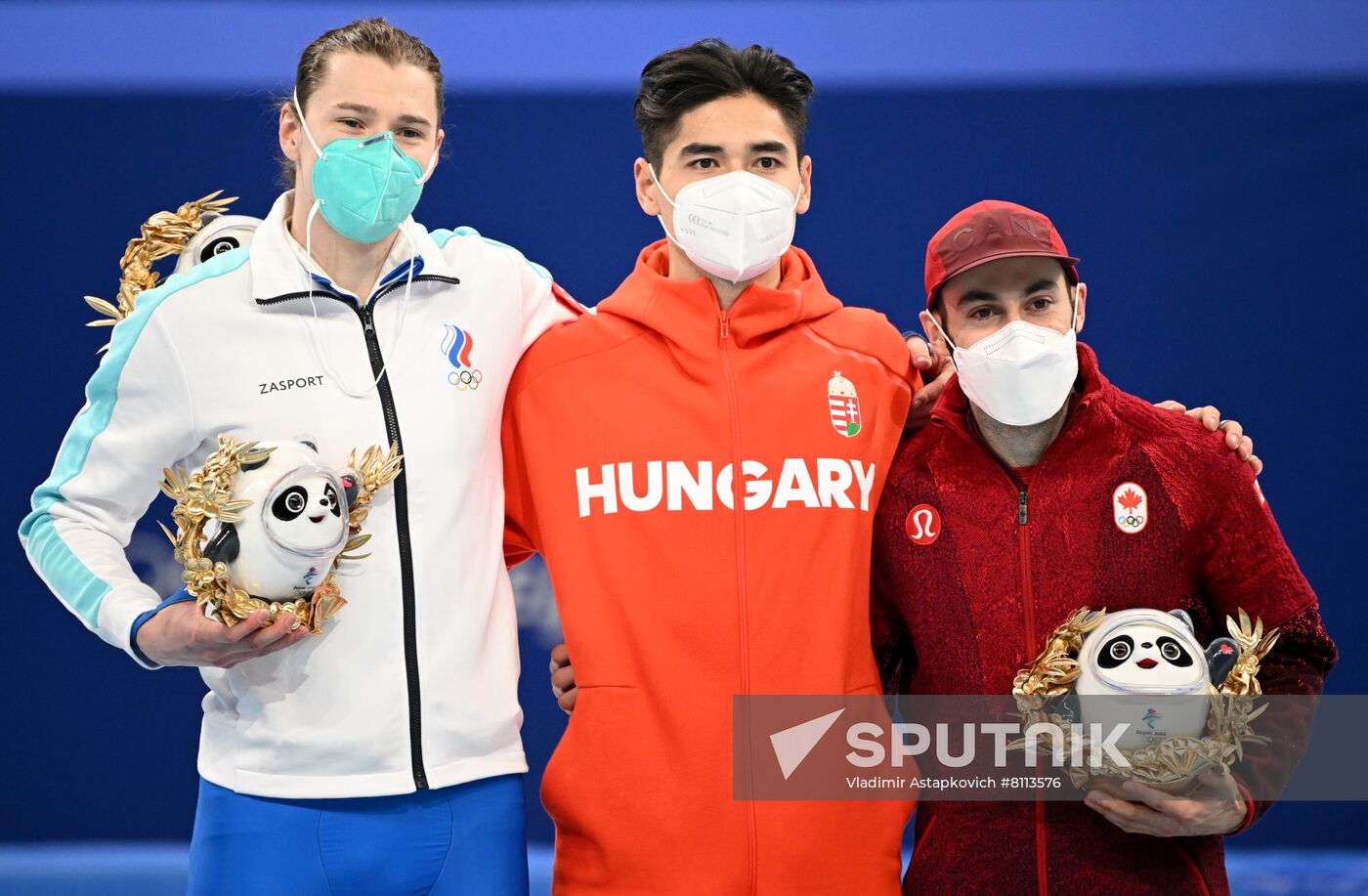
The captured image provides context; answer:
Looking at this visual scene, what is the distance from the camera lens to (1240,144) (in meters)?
4.25

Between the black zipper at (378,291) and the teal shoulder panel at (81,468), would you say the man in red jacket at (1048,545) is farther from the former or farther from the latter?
the teal shoulder panel at (81,468)

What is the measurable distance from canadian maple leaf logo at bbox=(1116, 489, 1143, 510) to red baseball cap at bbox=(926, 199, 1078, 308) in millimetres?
403

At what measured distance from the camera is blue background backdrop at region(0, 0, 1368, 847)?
167 inches

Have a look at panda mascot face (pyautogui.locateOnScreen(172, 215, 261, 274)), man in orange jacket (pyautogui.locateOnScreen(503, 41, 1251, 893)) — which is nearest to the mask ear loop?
man in orange jacket (pyautogui.locateOnScreen(503, 41, 1251, 893))

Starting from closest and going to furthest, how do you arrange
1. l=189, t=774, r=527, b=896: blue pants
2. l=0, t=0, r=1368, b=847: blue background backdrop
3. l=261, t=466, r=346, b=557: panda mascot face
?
l=261, t=466, r=346, b=557: panda mascot face
l=189, t=774, r=527, b=896: blue pants
l=0, t=0, r=1368, b=847: blue background backdrop

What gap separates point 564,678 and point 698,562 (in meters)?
0.35

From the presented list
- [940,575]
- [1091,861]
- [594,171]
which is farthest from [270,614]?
[594,171]

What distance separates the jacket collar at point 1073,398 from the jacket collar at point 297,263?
2.98 feet

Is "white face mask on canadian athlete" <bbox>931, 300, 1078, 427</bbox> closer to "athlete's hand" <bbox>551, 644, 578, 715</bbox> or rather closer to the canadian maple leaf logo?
the canadian maple leaf logo

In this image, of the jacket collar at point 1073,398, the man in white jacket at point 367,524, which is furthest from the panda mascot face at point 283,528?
the jacket collar at point 1073,398

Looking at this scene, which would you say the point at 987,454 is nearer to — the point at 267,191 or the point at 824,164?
the point at 824,164

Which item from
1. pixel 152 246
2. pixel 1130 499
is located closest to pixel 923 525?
pixel 1130 499

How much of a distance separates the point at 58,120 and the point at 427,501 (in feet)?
9.52

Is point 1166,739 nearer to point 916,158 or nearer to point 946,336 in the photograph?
point 946,336
